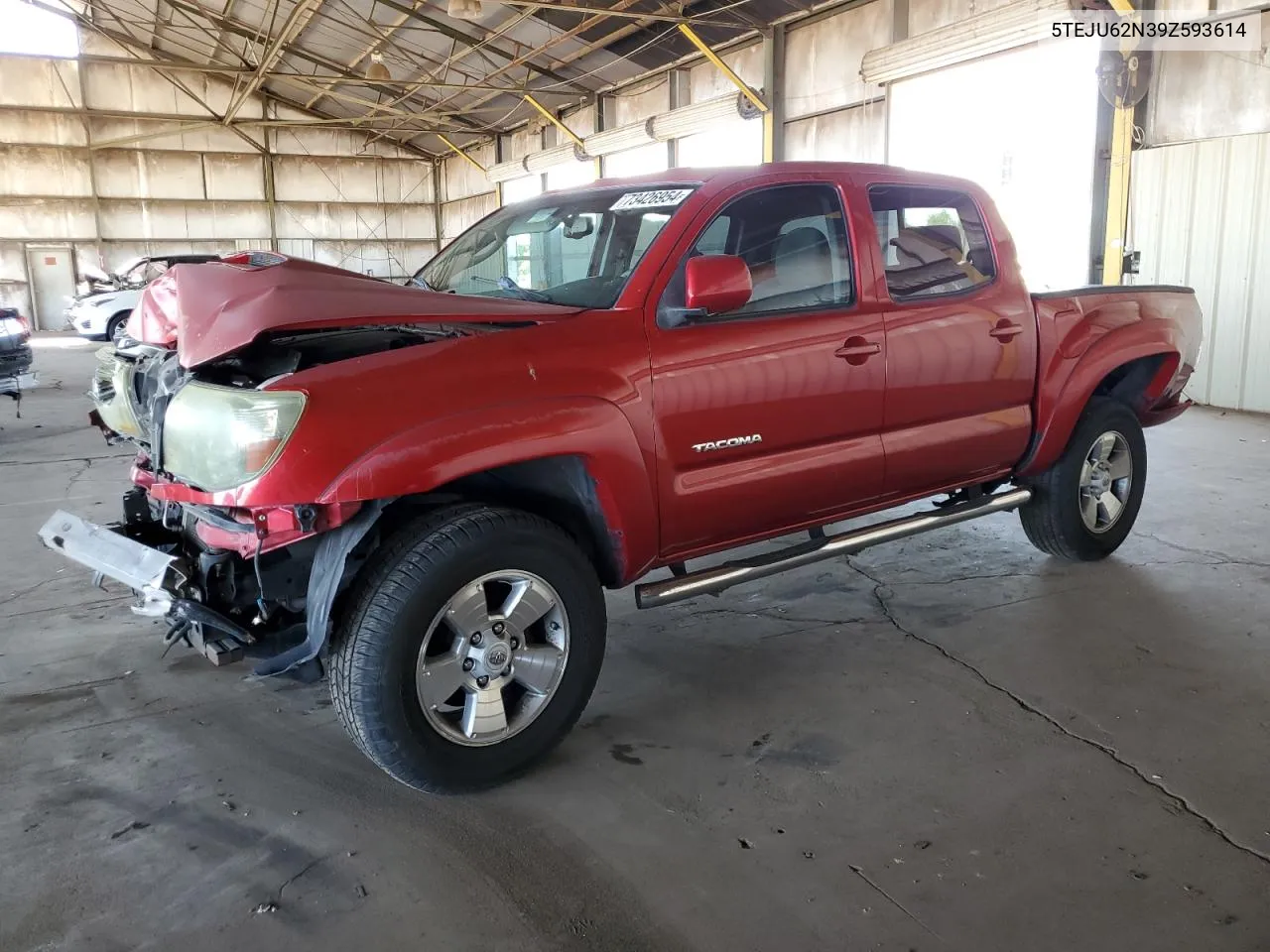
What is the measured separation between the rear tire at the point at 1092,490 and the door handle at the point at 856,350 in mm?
1568

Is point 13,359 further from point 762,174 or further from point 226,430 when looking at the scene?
point 762,174

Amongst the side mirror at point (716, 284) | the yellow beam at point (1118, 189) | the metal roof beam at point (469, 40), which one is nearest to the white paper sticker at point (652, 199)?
the side mirror at point (716, 284)

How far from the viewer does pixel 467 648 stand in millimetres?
2693

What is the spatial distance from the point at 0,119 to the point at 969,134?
79.0 feet

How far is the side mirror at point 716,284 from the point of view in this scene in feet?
9.53

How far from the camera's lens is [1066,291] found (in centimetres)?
436

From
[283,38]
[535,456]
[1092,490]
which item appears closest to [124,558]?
[535,456]

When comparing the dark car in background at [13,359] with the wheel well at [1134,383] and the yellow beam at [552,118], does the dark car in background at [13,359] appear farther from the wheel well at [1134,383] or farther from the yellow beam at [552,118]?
the yellow beam at [552,118]

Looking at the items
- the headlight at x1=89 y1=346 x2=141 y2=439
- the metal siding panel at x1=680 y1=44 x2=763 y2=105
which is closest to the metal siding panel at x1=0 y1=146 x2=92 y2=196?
the metal siding panel at x1=680 y1=44 x2=763 y2=105

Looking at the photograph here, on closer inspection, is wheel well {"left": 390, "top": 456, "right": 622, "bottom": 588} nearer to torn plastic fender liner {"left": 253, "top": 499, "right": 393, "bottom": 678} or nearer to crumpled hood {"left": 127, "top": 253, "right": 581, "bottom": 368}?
torn plastic fender liner {"left": 253, "top": 499, "right": 393, "bottom": 678}

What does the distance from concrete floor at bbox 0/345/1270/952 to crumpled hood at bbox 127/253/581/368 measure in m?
Result: 1.33

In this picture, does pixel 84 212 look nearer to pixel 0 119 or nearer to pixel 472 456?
pixel 0 119

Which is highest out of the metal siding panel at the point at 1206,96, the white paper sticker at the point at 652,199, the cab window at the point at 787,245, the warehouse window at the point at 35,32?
the warehouse window at the point at 35,32

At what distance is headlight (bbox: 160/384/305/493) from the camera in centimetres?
242
